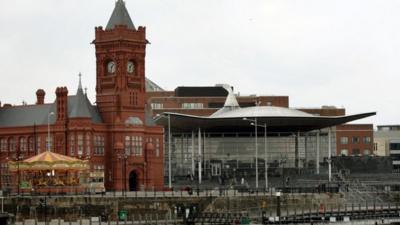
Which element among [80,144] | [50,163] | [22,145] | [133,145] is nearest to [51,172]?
[50,163]

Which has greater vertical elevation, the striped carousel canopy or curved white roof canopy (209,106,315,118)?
curved white roof canopy (209,106,315,118)

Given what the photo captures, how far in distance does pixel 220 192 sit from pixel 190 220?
18.3 meters

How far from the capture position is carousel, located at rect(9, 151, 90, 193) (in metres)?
129

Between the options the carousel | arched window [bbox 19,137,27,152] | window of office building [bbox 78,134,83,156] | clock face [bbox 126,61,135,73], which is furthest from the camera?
arched window [bbox 19,137,27,152]

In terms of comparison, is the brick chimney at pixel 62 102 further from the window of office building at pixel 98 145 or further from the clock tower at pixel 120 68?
the clock tower at pixel 120 68

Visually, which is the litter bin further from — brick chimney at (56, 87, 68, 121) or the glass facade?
the glass facade

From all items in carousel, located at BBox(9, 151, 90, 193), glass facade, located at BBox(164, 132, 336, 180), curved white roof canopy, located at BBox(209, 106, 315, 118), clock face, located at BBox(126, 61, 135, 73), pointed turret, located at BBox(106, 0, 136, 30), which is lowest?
carousel, located at BBox(9, 151, 90, 193)

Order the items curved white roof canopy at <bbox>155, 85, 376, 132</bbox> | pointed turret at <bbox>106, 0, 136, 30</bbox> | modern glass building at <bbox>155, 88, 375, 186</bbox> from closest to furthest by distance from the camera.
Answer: pointed turret at <bbox>106, 0, 136, 30</bbox> < curved white roof canopy at <bbox>155, 85, 376, 132</bbox> < modern glass building at <bbox>155, 88, 375, 186</bbox>

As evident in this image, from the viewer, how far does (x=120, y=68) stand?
483 feet

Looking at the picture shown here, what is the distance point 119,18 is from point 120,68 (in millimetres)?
6981

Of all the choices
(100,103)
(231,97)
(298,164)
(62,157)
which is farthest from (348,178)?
(62,157)

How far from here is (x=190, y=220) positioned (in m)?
111

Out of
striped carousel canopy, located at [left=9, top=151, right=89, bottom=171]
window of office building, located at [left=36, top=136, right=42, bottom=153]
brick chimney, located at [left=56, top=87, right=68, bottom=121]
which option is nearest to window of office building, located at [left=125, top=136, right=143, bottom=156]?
brick chimney, located at [left=56, top=87, right=68, bottom=121]

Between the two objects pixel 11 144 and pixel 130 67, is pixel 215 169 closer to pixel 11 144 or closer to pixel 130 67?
pixel 130 67
